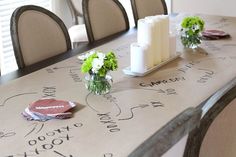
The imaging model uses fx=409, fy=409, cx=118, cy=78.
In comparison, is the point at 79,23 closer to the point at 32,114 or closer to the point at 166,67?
the point at 166,67

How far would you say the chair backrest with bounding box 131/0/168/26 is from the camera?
301cm

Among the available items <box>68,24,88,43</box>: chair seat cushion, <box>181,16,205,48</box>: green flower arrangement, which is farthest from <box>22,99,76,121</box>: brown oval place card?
<box>68,24,88,43</box>: chair seat cushion

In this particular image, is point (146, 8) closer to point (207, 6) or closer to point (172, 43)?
point (172, 43)

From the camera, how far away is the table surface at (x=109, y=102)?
1.22 m

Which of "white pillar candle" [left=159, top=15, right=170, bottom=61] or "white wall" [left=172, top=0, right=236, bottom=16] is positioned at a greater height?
"white pillar candle" [left=159, top=15, right=170, bottom=61]

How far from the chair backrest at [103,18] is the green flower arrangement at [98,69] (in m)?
0.94

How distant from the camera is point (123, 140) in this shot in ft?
4.09

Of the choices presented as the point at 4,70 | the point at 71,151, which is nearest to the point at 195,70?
the point at 71,151

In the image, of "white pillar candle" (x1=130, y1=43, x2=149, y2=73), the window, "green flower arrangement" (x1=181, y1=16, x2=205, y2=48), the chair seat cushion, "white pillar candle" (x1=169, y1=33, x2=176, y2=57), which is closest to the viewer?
"white pillar candle" (x1=130, y1=43, x2=149, y2=73)

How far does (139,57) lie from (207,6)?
9.77 ft

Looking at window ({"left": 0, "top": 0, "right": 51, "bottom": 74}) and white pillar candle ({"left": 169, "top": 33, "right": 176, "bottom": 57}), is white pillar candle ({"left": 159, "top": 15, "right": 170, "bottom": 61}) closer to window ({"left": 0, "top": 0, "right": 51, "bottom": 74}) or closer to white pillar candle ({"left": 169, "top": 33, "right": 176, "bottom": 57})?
white pillar candle ({"left": 169, "top": 33, "right": 176, "bottom": 57})

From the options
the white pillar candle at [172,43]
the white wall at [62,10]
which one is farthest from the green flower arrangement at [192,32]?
the white wall at [62,10]

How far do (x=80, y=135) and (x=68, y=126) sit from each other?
8 cm

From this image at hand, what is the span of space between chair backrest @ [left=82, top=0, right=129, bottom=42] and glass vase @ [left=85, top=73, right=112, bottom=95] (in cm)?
93
